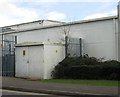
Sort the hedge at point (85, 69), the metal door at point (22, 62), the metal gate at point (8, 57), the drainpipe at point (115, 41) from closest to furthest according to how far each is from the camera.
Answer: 1. the hedge at point (85, 69)
2. the metal door at point (22, 62)
3. the metal gate at point (8, 57)
4. the drainpipe at point (115, 41)

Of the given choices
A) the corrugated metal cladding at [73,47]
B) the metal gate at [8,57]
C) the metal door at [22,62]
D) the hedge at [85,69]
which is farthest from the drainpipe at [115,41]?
the metal gate at [8,57]

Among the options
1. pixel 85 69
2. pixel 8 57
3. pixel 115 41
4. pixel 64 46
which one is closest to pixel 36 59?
pixel 8 57

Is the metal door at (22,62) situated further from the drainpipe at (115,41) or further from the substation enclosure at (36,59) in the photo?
the drainpipe at (115,41)

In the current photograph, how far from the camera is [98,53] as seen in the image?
3181 centimetres

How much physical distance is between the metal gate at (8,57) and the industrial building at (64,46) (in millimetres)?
537

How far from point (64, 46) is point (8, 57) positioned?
521 centimetres

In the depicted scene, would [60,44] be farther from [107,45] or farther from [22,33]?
[22,33]

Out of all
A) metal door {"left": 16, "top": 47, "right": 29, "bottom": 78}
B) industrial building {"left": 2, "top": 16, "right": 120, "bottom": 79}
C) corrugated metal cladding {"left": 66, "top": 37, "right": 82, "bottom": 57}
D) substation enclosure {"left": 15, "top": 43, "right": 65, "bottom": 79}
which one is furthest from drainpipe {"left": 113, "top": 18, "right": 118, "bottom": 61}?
metal door {"left": 16, "top": 47, "right": 29, "bottom": 78}

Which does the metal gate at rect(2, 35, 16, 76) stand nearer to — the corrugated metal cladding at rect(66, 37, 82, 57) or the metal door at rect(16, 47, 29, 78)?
the metal door at rect(16, 47, 29, 78)

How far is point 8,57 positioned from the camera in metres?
29.8

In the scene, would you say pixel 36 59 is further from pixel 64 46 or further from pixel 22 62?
pixel 64 46

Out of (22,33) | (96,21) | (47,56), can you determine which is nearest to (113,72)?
(47,56)

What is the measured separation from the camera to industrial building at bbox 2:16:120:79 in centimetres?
2794

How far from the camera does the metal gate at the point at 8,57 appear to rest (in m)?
29.1
